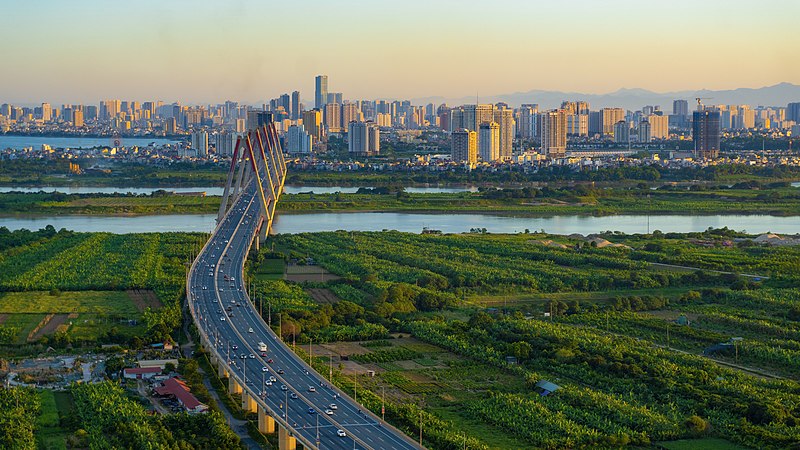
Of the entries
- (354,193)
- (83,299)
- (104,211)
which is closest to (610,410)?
(83,299)

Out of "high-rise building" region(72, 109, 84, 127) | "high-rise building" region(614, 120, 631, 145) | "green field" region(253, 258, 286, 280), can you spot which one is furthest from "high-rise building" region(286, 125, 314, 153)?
"high-rise building" region(72, 109, 84, 127)

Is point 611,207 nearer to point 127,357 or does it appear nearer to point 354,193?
point 354,193

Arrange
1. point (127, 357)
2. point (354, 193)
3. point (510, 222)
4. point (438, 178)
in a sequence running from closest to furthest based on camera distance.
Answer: point (127, 357) < point (510, 222) < point (354, 193) < point (438, 178)

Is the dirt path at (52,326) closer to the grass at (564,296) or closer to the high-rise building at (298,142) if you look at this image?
the grass at (564,296)

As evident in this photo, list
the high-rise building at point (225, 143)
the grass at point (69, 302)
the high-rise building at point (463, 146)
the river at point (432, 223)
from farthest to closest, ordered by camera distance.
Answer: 1. the high-rise building at point (225, 143)
2. the high-rise building at point (463, 146)
3. the river at point (432, 223)
4. the grass at point (69, 302)

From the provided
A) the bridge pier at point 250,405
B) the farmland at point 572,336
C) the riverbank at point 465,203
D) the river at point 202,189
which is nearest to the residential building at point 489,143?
the river at point 202,189

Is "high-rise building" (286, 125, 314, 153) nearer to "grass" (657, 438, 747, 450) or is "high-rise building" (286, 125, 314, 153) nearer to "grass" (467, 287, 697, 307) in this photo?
"grass" (467, 287, 697, 307)
